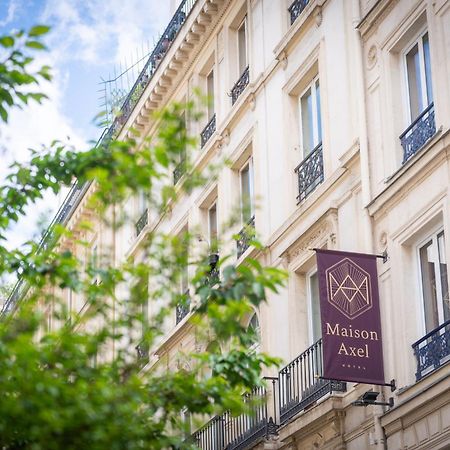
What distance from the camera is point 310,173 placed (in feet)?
77.4

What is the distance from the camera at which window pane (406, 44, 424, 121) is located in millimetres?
20605

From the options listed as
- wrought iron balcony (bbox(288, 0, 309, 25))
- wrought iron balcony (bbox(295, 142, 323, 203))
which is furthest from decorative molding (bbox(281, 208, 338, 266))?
wrought iron balcony (bbox(288, 0, 309, 25))

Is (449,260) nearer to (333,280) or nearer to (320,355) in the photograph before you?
(333,280)

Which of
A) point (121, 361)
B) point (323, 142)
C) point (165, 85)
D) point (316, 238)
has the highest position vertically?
point (165, 85)

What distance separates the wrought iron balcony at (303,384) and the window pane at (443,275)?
108 inches

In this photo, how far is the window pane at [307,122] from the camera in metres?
24.4

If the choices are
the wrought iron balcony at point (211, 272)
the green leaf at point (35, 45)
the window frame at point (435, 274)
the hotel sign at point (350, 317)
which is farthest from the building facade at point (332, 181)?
the green leaf at point (35, 45)

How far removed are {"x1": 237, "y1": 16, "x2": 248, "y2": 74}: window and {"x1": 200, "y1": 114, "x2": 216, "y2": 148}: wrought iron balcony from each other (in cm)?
130

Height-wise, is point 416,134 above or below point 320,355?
above

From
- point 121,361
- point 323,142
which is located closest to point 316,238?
point 323,142

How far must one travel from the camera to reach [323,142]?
75.7 ft

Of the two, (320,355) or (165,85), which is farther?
(165,85)

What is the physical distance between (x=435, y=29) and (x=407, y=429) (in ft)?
17.9

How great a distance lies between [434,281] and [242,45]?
34.0ft
